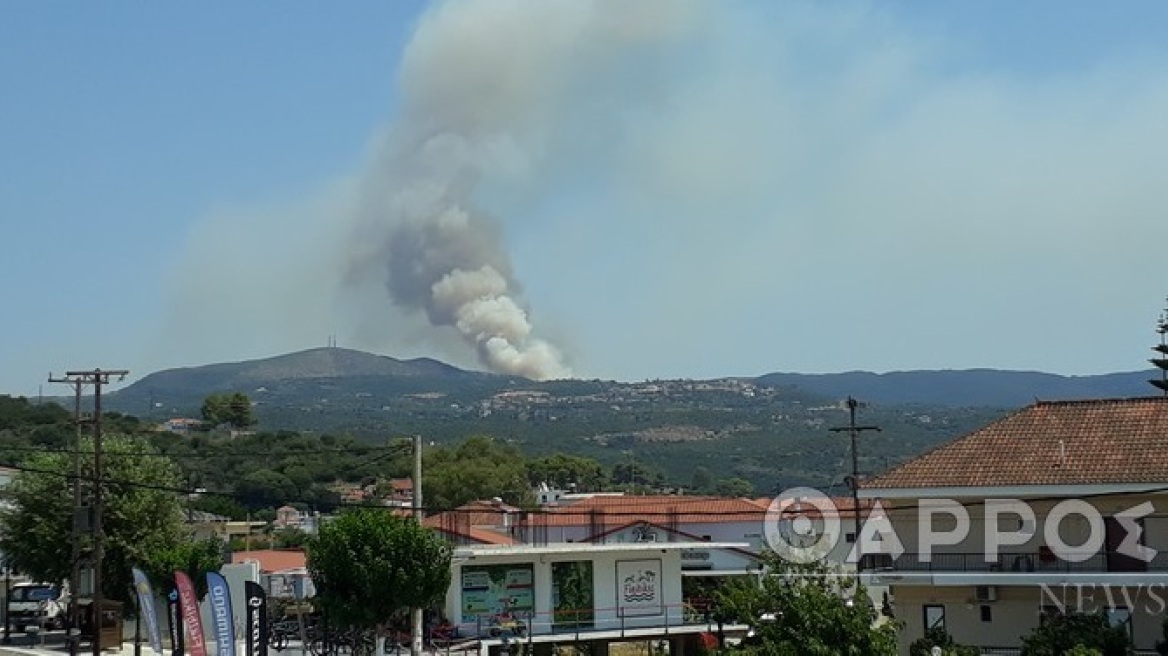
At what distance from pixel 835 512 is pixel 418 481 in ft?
127

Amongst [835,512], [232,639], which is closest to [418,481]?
[232,639]

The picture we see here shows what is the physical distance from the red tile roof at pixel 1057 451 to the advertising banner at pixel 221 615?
18.6m

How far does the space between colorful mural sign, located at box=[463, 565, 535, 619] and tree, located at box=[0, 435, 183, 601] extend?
14.2 m

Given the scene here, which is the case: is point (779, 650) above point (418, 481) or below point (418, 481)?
below

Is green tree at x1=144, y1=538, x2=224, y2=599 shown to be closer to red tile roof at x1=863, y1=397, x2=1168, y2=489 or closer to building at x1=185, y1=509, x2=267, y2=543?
red tile roof at x1=863, y1=397, x2=1168, y2=489

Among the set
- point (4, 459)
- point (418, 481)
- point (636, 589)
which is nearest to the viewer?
point (418, 481)

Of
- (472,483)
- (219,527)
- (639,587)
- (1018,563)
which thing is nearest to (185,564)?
(639,587)

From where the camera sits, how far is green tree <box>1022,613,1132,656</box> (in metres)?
34.6

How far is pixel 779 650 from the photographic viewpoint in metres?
28.6

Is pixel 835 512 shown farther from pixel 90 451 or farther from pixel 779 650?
pixel 779 650

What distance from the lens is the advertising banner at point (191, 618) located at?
36.1 metres

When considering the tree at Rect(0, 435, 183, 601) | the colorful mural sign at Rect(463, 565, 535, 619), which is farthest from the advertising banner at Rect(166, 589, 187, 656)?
the tree at Rect(0, 435, 183, 601)

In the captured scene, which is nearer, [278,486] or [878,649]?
[878,649]

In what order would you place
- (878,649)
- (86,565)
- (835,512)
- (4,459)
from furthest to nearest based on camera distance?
1. (4,459)
2. (835,512)
3. (86,565)
4. (878,649)
